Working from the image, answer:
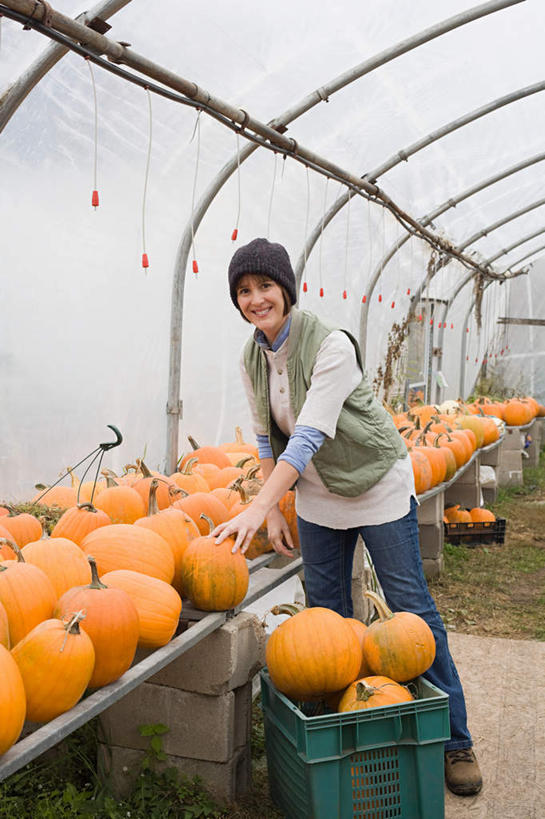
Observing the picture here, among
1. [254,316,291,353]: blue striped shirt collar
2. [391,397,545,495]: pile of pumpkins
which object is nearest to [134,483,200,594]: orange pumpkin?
[254,316,291,353]: blue striped shirt collar

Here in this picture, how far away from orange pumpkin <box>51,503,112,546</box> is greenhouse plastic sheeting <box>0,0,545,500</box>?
98 cm

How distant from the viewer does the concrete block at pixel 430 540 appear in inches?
219

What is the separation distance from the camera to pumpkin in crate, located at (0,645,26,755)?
5.11 ft

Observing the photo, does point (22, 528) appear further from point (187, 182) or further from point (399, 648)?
point (187, 182)

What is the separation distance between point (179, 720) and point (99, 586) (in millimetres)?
872

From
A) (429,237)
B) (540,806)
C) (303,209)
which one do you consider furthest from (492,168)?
(540,806)

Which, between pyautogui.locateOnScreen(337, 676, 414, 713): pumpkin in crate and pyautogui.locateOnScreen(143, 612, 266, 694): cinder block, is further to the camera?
pyautogui.locateOnScreen(143, 612, 266, 694): cinder block

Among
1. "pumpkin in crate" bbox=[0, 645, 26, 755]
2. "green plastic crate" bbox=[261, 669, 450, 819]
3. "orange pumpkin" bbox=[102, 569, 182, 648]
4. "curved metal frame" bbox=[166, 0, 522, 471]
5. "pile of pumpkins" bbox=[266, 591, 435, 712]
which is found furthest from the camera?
"curved metal frame" bbox=[166, 0, 522, 471]

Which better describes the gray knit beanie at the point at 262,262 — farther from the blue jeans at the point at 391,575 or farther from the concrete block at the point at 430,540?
the concrete block at the point at 430,540

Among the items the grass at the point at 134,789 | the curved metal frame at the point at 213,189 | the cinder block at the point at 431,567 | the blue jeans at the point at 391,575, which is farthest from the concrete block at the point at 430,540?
the blue jeans at the point at 391,575

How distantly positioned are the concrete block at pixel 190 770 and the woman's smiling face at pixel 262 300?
143 cm

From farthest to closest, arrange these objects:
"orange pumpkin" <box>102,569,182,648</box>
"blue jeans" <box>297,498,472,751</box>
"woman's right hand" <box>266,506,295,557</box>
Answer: "woman's right hand" <box>266,506,295,557</box> → "blue jeans" <box>297,498,472,751</box> → "orange pumpkin" <box>102,569,182,648</box>

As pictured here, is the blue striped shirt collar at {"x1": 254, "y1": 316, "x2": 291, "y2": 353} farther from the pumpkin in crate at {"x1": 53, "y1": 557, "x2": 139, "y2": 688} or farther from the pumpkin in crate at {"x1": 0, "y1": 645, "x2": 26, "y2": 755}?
the pumpkin in crate at {"x1": 0, "y1": 645, "x2": 26, "y2": 755}

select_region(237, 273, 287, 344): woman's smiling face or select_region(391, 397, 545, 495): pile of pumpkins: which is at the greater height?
select_region(237, 273, 287, 344): woman's smiling face
